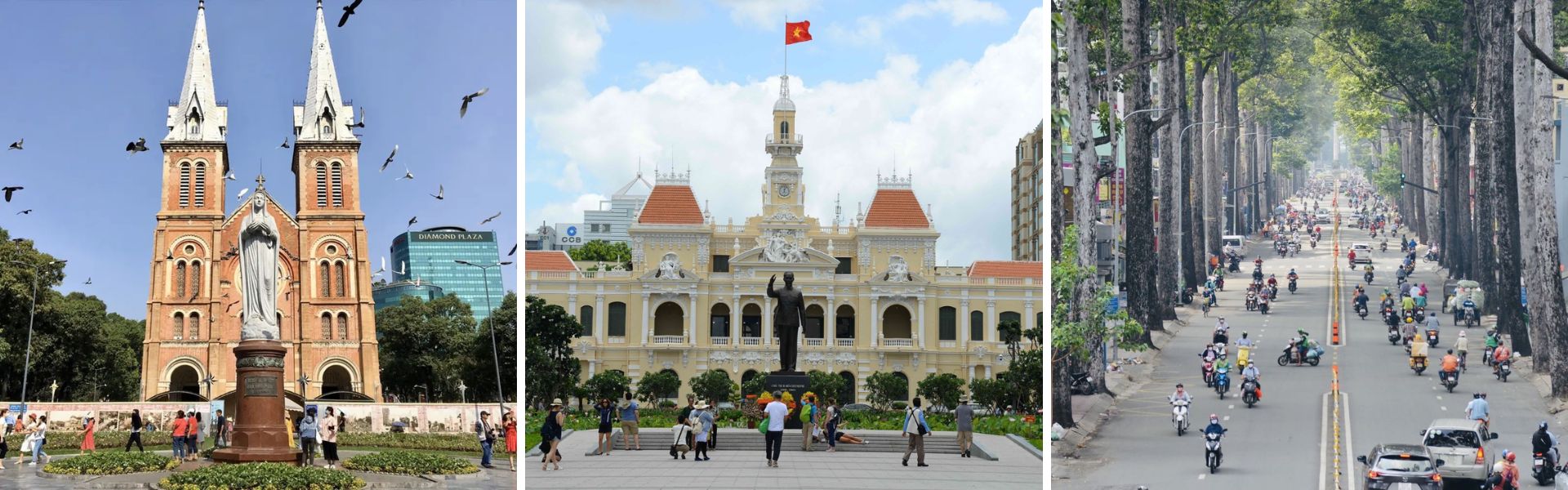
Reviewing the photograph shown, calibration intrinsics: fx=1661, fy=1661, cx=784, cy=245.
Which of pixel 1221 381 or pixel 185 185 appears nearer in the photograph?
pixel 1221 381

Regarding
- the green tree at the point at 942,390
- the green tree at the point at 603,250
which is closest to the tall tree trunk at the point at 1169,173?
the green tree at the point at 942,390

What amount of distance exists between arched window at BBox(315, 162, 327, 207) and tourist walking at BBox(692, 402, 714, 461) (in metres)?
69.4

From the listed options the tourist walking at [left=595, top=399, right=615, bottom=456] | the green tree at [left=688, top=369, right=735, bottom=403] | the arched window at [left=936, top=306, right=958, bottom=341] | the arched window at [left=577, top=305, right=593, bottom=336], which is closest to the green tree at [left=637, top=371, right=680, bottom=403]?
the green tree at [left=688, top=369, right=735, bottom=403]

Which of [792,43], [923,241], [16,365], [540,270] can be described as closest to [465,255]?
[16,365]

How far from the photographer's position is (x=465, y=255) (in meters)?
150

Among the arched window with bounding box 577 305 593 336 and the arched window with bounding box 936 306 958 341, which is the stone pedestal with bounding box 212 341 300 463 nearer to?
the arched window with bounding box 577 305 593 336

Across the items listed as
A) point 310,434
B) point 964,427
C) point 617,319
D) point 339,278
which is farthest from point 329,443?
point 339,278

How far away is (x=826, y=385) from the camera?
35.2m

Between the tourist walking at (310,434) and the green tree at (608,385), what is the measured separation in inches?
240

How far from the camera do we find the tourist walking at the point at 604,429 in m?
18.8

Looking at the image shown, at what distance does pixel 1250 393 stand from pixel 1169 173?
44.4 feet

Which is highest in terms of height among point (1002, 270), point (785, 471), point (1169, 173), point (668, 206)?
point (1169, 173)

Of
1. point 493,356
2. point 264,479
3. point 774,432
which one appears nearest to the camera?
point 774,432

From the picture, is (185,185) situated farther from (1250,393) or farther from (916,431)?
(916,431)
